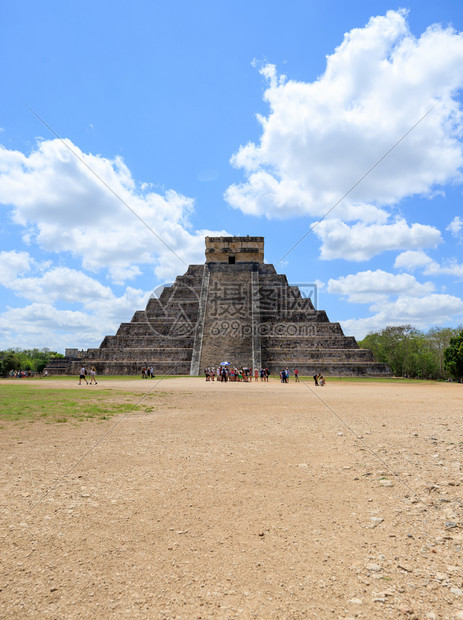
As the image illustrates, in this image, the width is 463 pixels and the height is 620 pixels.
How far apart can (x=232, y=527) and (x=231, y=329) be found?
25.7 metres

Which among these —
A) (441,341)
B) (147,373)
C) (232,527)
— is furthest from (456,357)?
(232,527)

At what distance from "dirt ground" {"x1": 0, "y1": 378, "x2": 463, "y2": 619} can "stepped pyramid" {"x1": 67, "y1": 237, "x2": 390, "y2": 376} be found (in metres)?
19.9

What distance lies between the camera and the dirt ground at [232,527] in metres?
2.22

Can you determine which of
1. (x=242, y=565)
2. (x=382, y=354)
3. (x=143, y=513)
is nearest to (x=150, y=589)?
(x=242, y=565)

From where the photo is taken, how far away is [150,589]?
7.59 feet

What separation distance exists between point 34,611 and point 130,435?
14.1 ft

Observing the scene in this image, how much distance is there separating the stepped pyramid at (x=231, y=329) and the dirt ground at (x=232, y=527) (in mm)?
19914

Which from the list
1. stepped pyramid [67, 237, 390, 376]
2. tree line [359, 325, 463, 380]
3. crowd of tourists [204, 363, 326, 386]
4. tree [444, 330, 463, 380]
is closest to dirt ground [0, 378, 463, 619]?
crowd of tourists [204, 363, 326, 386]

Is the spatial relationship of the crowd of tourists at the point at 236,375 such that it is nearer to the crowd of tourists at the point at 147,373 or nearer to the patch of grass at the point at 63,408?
the crowd of tourists at the point at 147,373

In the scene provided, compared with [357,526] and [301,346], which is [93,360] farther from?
[357,526]

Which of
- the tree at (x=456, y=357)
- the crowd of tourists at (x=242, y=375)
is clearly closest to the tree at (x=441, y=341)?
the tree at (x=456, y=357)

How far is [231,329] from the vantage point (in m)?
28.8

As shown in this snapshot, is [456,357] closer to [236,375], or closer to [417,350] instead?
[417,350]

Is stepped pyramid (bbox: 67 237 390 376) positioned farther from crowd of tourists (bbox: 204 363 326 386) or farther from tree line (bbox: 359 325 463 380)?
tree line (bbox: 359 325 463 380)
